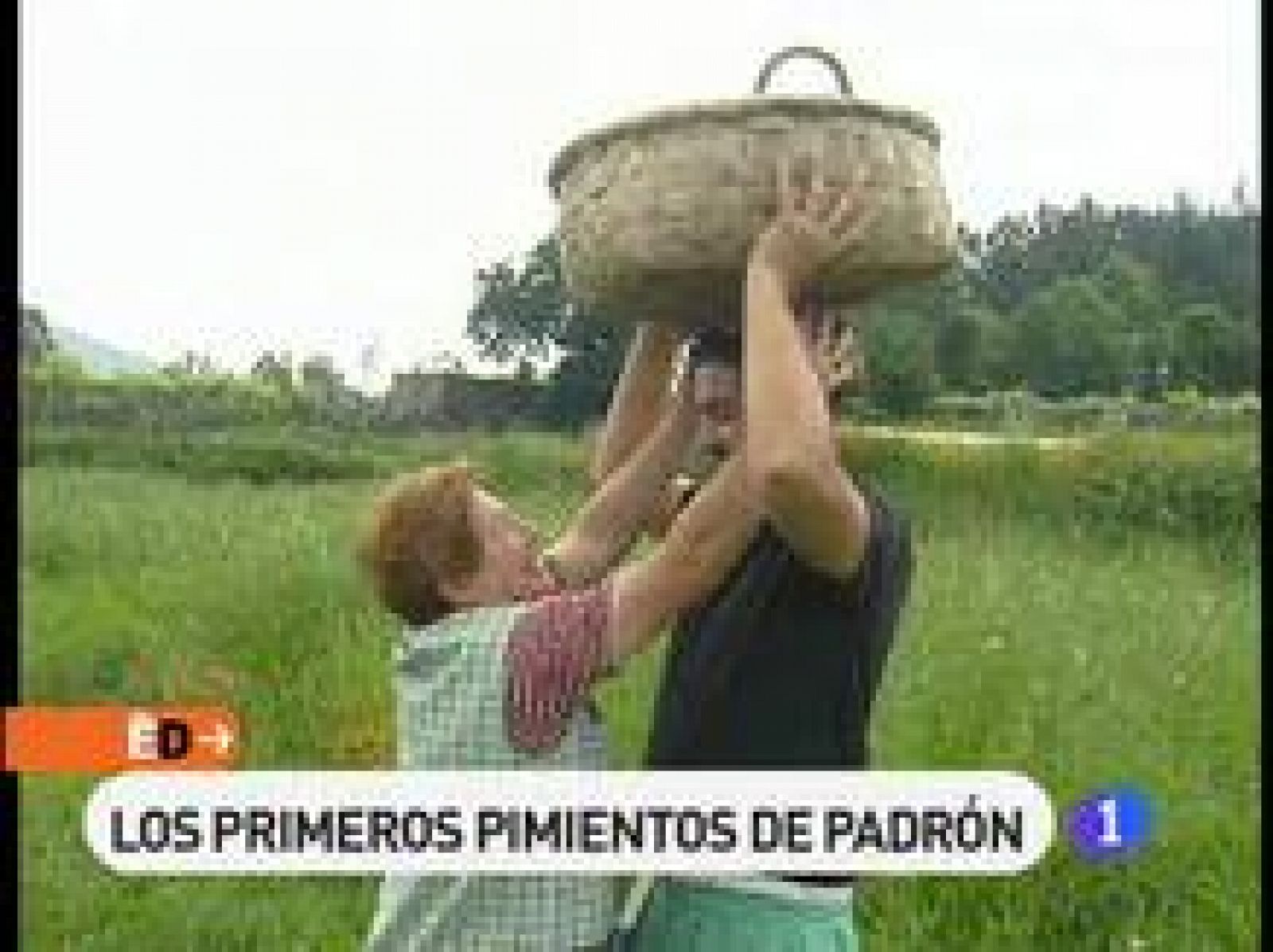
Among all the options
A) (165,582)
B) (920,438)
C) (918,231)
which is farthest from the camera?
(920,438)

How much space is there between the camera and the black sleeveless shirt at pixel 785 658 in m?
1.67

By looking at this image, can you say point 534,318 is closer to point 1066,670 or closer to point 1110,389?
point 1066,670

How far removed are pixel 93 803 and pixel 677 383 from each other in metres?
0.91

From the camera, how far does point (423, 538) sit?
171 cm

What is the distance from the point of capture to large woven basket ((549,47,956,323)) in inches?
64.7

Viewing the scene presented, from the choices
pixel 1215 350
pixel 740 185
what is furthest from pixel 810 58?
pixel 1215 350

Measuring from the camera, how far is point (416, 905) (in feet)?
5.71

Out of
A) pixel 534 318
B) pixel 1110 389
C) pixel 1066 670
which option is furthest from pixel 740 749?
pixel 1110 389

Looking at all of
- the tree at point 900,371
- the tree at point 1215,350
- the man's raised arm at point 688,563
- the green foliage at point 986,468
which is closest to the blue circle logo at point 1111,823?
the man's raised arm at point 688,563

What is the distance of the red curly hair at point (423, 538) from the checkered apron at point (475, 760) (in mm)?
26

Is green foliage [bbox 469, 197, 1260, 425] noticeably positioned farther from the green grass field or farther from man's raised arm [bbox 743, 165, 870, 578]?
man's raised arm [bbox 743, 165, 870, 578]

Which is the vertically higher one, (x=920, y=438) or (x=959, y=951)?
(x=920, y=438)

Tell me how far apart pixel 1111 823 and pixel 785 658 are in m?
2.06
